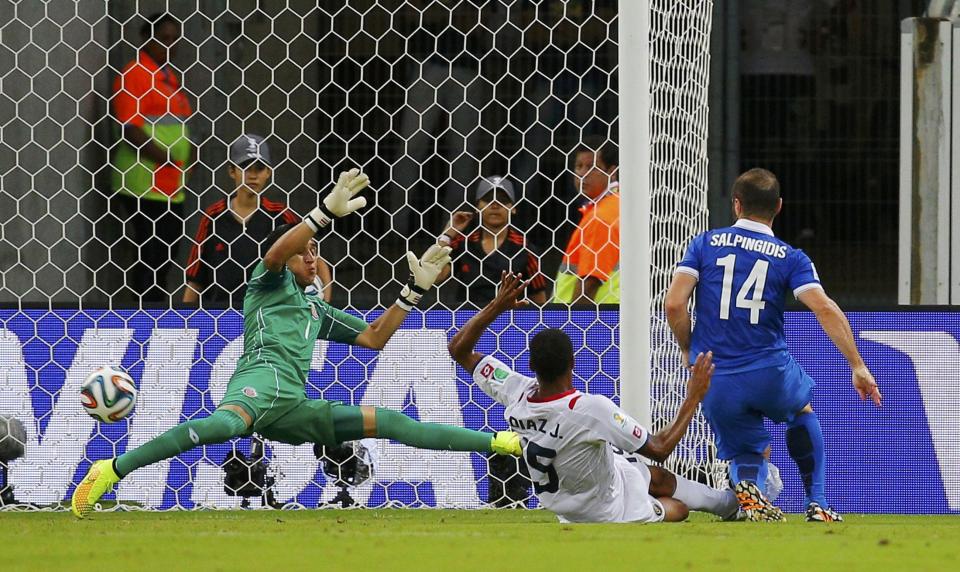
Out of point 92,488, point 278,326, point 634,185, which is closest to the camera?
point 92,488

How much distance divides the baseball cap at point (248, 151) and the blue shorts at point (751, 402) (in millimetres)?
2845

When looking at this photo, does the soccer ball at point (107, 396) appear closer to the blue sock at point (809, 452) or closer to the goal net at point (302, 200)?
the goal net at point (302, 200)

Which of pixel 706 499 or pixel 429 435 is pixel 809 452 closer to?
pixel 706 499

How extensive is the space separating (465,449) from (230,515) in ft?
3.49

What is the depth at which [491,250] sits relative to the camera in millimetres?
8453

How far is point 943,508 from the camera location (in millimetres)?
8086

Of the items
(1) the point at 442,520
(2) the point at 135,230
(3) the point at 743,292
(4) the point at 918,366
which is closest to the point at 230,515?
(1) the point at 442,520

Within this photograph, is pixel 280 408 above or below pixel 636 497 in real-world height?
above

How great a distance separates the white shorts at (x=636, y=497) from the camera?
21.4 ft

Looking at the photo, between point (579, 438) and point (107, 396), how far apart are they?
82.3 inches

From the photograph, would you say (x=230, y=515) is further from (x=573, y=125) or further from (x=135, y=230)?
(x=573, y=125)

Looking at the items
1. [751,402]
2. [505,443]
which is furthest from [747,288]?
[505,443]

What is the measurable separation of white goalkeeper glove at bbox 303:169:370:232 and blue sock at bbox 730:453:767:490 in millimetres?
1759

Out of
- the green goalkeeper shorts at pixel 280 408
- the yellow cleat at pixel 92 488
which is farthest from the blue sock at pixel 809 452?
the yellow cleat at pixel 92 488
